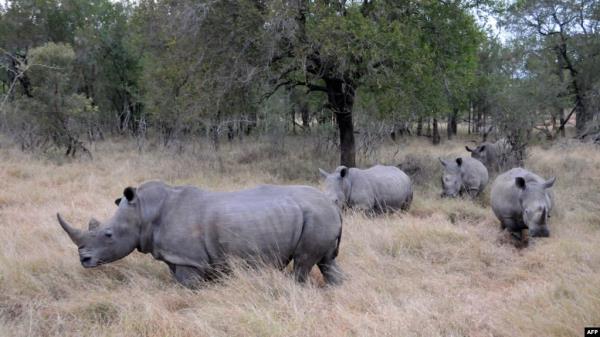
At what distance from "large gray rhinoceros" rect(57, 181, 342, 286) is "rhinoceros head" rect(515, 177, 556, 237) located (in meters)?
3.41

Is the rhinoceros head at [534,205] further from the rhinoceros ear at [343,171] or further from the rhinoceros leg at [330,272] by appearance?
the rhinoceros leg at [330,272]

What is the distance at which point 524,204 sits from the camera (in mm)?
7336

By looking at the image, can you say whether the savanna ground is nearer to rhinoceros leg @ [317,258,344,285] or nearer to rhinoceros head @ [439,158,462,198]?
rhinoceros leg @ [317,258,344,285]

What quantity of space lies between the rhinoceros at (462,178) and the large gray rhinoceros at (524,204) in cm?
200

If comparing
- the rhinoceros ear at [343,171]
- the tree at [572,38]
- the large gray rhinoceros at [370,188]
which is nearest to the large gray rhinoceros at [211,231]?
the large gray rhinoceros at [370,188]

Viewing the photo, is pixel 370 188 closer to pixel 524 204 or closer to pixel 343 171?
pixel 343 171

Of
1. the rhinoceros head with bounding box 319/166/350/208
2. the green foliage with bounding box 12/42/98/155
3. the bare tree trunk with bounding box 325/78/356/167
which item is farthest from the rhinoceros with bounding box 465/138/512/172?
the green foliage with bounding box 12/42/98/155

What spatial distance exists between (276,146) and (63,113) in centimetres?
680

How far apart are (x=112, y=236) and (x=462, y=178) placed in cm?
754

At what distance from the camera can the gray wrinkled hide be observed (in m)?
7.09

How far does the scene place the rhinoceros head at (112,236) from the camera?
491cm

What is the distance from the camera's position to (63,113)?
52.9ft

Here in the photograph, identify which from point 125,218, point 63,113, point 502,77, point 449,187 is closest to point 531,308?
point 125,218

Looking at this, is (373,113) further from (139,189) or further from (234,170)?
(139,189)
